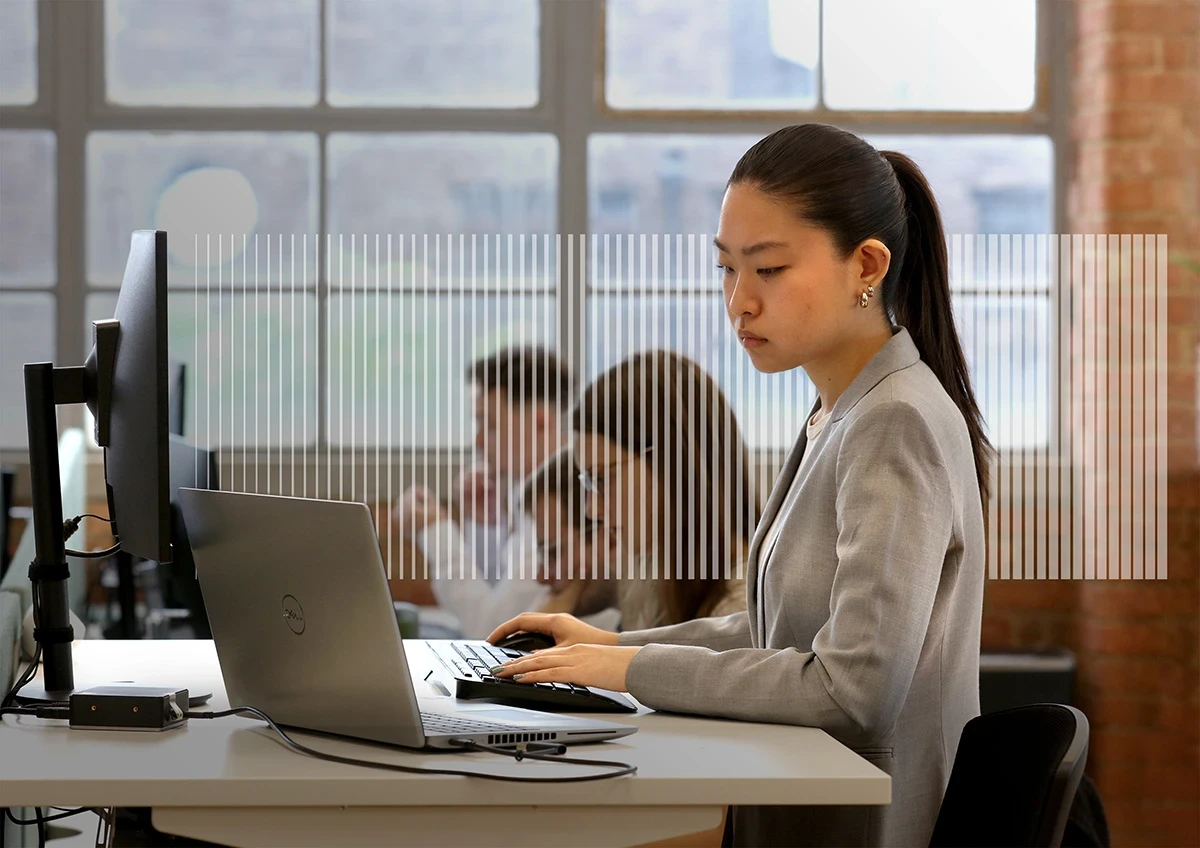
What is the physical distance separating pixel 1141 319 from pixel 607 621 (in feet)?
4.57

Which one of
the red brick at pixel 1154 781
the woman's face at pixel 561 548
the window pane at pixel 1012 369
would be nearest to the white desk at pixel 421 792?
the woman's face at pixel 561 548

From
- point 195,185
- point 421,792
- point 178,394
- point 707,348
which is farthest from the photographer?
point 195,185

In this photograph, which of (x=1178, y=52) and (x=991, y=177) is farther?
(x=991, y=177)

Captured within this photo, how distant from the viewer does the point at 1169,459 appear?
306cm

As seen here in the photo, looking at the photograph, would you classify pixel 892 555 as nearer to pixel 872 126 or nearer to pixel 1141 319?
pixel 1141 319

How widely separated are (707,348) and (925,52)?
1091mm

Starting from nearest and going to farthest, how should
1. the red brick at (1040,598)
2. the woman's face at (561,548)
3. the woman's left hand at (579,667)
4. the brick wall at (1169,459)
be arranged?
the woman's left hand at (579,667) < the woman's face at (561,548) < the brick wall at (1169,459) < the red brick at (1040,598)

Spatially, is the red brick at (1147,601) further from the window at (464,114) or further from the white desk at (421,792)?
the white desk at (421,792)

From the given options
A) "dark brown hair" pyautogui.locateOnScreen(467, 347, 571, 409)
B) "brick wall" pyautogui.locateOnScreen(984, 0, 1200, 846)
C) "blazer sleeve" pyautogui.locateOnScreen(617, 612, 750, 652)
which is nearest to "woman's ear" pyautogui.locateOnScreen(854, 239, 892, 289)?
"blazer sleeve" pyautogui.locateOnScreen(617, 612, 750, 652)

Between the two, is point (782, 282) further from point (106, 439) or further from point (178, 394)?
point (178, 394)

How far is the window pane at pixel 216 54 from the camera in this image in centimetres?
336

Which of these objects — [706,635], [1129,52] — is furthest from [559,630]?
[1129,52]

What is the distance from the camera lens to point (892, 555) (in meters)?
1.16

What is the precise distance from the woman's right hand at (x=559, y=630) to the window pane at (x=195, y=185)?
80.8 inches
